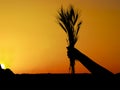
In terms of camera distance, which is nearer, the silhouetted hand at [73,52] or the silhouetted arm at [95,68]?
the silhouetted arm at [95,68]

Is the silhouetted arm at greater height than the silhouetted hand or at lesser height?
greater

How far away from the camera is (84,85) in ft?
12.2

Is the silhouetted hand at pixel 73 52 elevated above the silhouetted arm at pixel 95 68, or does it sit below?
below

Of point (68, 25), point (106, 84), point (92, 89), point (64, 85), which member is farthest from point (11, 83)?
point (68, 25)

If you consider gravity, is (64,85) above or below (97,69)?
below

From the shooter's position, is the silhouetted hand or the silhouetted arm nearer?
the silhouetted arm

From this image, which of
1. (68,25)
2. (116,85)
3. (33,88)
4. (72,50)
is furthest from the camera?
(68,25)

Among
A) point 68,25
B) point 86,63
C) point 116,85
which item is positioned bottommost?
point 68,25

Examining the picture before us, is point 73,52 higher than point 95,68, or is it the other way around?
point 95,68

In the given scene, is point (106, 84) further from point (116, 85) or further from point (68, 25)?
point (68, 25)

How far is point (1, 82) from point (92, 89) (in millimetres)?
1713

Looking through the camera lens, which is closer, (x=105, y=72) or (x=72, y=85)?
(x=105, y=72)

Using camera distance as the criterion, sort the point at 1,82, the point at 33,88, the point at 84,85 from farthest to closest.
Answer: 1. the point at 1,82
2. the point at 33,88
3. the point at 84,85

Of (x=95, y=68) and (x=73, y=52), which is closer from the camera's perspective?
(x=95, y=68)
